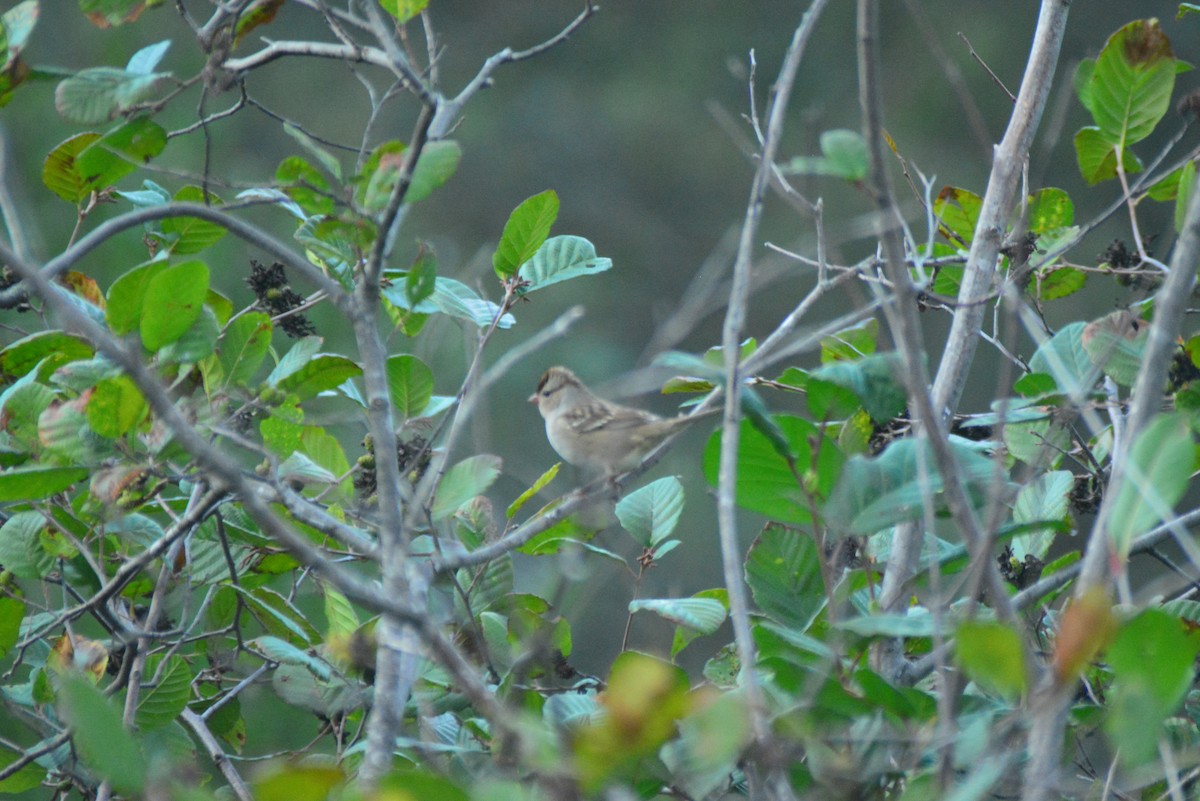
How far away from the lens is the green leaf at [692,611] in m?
1.87

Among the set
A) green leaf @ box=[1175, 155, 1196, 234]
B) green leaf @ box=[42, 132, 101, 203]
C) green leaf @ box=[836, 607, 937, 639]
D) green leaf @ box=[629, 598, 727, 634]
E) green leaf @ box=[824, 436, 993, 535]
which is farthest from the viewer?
green leaf @ box=[42, 132, 101, 203]

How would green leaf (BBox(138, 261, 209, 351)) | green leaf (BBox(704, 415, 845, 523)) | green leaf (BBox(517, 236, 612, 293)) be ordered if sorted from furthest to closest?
green leaf (BBox(517, 236, 612, 293)) → green leaf (BBox(138, 261, 209, 351)) → green leaf (BBox(704, 415, 845, 523))

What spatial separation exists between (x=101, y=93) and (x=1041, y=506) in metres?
1.73

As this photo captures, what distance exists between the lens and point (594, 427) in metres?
3.66

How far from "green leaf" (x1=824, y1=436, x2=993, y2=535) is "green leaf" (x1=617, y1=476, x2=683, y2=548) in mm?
786

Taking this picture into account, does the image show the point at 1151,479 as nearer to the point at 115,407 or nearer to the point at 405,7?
the point at 405,7

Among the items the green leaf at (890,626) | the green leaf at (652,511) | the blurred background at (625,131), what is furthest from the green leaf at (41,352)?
the blurred background at (625,131)

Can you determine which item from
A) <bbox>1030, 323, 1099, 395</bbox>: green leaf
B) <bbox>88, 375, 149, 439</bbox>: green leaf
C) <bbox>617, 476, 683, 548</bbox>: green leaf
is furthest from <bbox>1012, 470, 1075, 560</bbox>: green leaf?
<bbox>88, 375, 149, 439</bbox>: green leaf

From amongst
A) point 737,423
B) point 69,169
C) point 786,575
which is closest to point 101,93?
point 69,169

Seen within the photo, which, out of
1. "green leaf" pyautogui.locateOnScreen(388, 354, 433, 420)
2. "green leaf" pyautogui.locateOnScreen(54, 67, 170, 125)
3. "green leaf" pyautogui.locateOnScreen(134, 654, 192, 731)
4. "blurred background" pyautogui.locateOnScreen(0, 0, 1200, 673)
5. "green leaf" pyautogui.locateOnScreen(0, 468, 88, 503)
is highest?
"green leaf" pyautogui.locateOnScreen(54, 67, 170, 125)

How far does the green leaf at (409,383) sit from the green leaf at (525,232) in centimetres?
25

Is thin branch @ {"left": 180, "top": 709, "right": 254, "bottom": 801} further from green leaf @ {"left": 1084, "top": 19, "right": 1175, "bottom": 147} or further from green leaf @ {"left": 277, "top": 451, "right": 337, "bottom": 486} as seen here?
green leaf @ {"left": 1084, "top": 19, "right": 1175, "bottom": 147}

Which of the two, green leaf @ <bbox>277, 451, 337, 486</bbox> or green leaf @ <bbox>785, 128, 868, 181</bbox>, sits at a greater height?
green leaf @ <bbox>785, 128, 868, 181</bbox>

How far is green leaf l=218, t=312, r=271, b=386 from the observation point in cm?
212
